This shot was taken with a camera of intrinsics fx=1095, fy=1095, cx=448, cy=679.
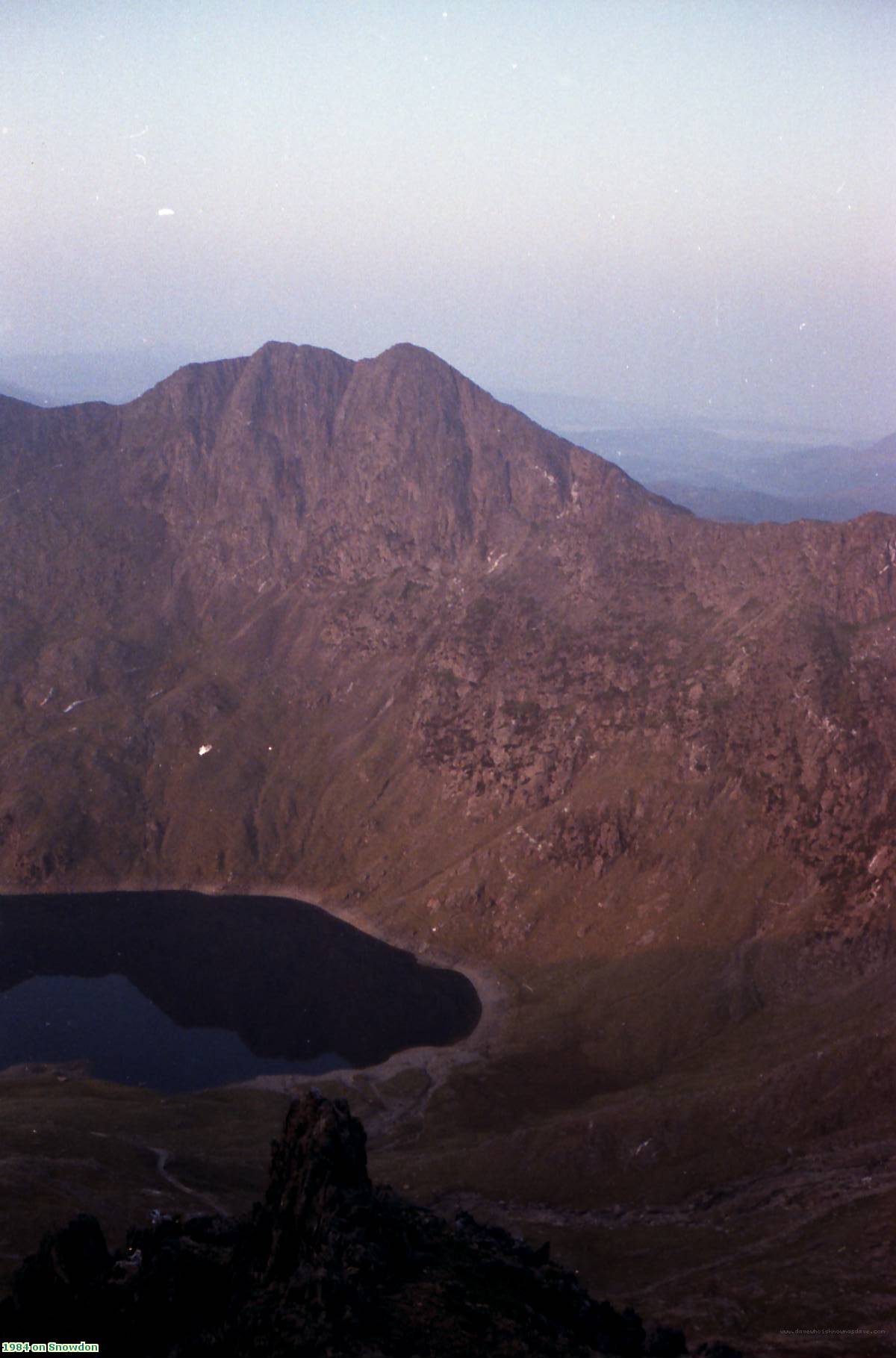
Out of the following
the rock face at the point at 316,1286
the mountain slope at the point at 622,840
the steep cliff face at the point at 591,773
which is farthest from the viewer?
the steep cliff face at the point at 591,773

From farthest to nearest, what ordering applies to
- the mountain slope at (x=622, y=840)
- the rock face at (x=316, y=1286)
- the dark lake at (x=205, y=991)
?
the dark lake at (x=205, y=991), the mountain slope at (x=622, y=840), the rock face at (x=316, y=1286)

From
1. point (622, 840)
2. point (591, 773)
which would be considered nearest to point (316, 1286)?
point (622, 840)

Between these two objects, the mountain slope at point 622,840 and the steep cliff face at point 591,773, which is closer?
the mountain slope at point 622,840

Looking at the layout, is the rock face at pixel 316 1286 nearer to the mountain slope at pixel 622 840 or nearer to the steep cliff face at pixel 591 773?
the mountain slope at pixel 622 840

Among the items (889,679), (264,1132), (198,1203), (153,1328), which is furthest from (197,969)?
(153,1328)

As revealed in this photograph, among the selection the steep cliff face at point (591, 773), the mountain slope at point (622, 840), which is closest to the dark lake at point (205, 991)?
the mountain slope at point (622, 840)

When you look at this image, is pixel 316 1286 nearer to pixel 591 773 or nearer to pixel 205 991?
pixel 205 991

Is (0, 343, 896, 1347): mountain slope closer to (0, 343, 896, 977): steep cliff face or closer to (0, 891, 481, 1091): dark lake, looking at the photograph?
(0, 343, 896, 977): steep cliff face
